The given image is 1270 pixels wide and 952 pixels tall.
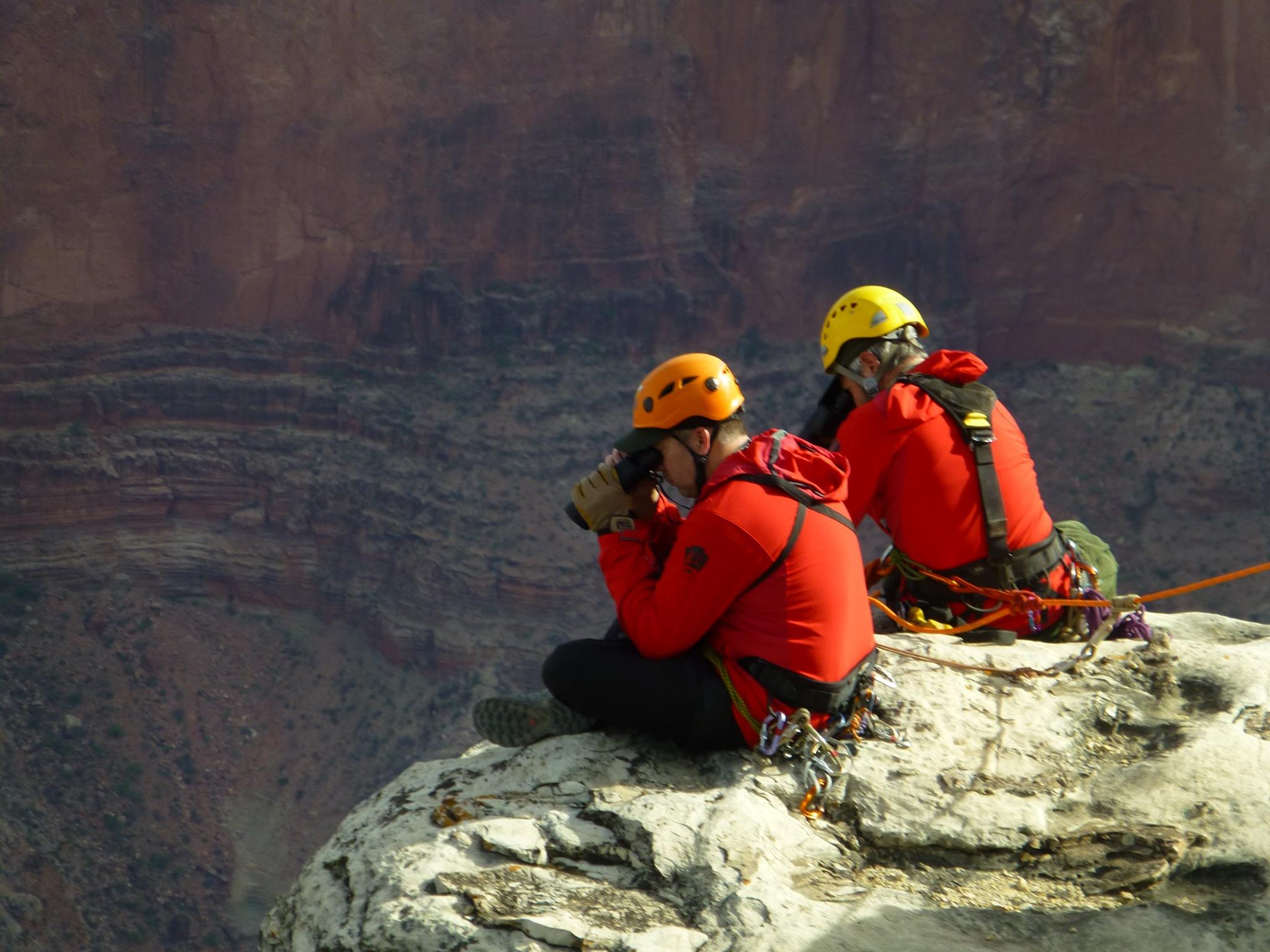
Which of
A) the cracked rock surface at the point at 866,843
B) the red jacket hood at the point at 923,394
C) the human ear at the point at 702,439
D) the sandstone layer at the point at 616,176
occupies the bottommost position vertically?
the cracked rock surface at the point at 866,843

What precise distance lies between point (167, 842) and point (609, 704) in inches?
926

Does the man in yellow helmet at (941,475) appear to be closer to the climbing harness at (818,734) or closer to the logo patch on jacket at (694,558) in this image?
the climbing harness at (818,734)

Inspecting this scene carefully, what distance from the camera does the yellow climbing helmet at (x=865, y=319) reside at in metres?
6.29

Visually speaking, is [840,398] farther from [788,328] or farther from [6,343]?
[6,343]

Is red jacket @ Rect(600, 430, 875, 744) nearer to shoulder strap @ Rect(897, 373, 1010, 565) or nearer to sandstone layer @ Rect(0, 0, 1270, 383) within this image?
shoulder strap @ Rect(897, 373, 1010, 565)

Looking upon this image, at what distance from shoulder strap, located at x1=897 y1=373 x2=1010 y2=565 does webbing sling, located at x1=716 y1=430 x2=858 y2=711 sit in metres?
1.42

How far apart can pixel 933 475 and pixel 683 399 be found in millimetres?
1643

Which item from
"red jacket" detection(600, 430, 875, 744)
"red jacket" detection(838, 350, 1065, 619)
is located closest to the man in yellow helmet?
"red jacket" detection(838, 350, 1065, 619)

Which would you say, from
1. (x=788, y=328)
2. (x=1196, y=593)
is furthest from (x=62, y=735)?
(x=1196, y=593)

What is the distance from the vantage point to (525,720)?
5062 mm

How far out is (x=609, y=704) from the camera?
15.4ft

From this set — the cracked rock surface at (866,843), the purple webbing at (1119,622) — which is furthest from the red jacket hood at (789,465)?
the purple webbing at (1119,622)

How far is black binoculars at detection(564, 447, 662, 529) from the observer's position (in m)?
4.74

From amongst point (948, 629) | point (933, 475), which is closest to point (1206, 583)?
point (948, 629)
